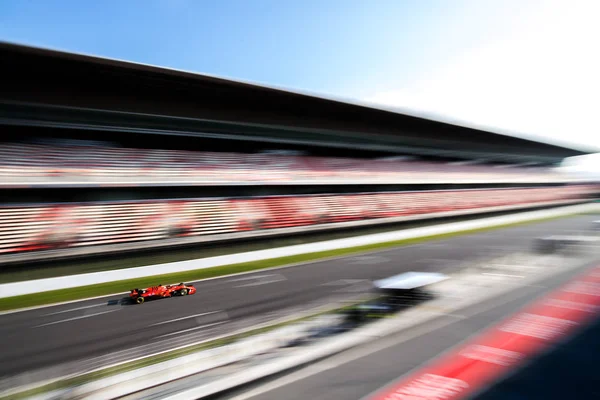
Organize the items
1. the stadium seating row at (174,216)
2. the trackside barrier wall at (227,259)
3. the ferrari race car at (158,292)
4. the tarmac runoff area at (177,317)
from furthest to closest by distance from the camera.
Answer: the stadium seating row at (174,216)
the trackside barrier wall at (227,259)
the ferrari race car at (158,292)
the tarmac runoff area at (177,317)

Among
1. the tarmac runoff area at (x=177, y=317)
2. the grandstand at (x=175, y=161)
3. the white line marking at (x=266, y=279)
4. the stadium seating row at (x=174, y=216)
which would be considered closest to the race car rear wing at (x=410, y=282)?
the tarmac runoff area at (x=177, y=317)

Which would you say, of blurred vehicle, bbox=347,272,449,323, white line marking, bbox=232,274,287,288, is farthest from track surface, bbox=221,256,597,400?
white line marking, bbox=232,274,287,288

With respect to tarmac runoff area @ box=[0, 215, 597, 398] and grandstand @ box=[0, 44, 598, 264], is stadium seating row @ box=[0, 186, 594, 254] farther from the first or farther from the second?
tarmac runoff area @ box=[0, 215, 597, 398]

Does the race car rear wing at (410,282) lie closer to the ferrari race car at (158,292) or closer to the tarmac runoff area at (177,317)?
the tarmac runoff area at (177,317)

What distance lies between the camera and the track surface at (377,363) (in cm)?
483

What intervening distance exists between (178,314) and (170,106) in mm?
11475

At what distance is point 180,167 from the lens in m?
16.5

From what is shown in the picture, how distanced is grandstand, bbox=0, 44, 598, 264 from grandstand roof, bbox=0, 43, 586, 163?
6 centimetres

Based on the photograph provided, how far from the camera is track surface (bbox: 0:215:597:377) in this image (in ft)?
22.5

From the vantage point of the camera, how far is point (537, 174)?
138 ft

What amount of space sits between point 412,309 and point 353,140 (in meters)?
18.3

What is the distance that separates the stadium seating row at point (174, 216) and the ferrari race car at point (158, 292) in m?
4.12

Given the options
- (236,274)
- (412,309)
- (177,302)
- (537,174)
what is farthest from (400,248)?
(537,174)

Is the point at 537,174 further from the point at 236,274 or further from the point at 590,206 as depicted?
the point at 236,274
